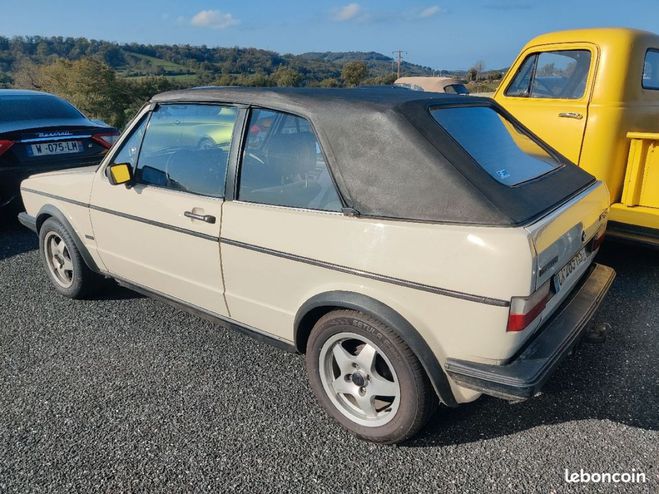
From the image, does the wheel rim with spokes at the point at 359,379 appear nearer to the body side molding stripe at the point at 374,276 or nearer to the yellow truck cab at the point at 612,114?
the body side molding stripe at the point at 374,276

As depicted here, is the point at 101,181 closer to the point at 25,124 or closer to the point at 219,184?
the point at 219,184

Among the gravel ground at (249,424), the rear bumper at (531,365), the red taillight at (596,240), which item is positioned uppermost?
the red taillight at (596,240)

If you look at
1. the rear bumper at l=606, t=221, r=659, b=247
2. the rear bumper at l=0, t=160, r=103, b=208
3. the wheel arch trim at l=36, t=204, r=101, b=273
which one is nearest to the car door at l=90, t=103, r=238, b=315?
the wheel arch trim at l=36, t=204, r=101, b=273

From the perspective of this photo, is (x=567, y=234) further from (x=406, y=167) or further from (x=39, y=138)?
(x=39, y=138)

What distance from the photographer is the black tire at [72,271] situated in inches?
148

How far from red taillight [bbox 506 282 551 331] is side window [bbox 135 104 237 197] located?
5.37ft

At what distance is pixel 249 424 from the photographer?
8.17 ft

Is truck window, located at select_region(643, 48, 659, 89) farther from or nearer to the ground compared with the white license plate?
farther from the ground

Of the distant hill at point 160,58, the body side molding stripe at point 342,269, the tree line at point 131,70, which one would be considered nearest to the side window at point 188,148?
the body side molding stripe at point 342,269

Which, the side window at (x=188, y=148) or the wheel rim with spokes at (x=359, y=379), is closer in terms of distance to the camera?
the wheel rim with spokes at (x=359, y=379)

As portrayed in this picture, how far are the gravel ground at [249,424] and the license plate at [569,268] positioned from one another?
74 centimetres

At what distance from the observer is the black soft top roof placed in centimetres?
200

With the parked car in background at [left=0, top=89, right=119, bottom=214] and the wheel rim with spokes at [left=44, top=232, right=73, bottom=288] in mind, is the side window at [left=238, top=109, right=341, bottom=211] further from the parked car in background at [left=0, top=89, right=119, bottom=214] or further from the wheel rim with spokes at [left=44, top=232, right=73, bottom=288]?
the parked car in background at [left=0, top=89, right=119, bottom=214]

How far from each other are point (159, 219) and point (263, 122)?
3.02 ft
